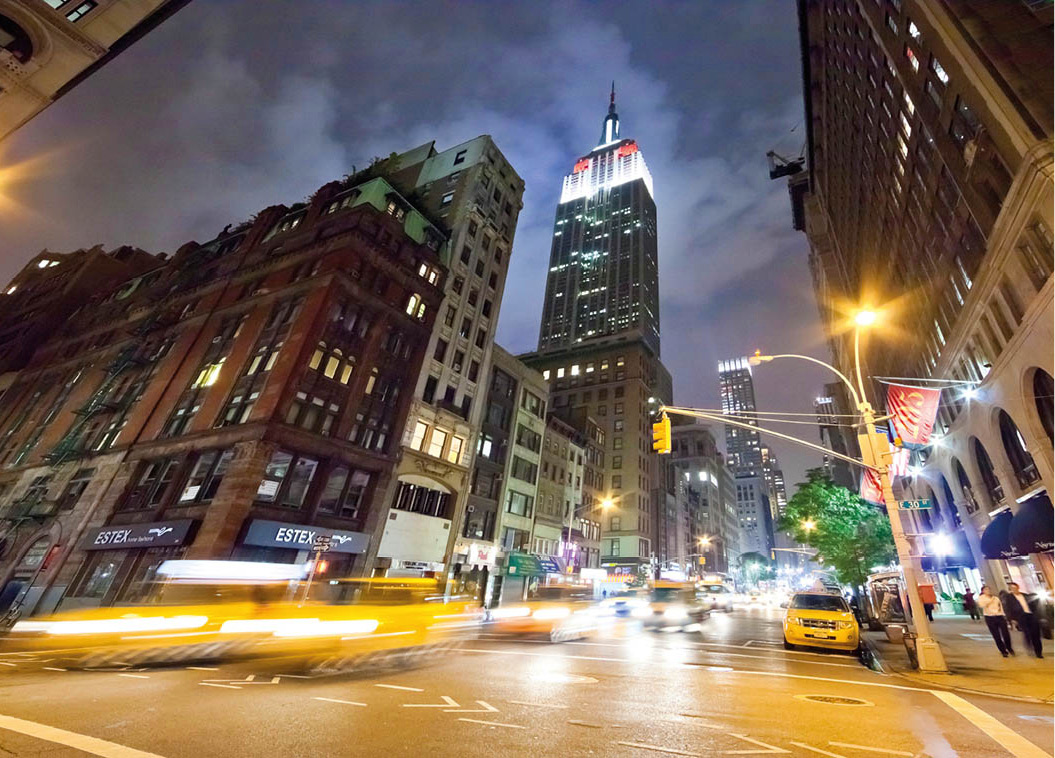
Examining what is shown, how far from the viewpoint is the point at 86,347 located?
1961 inches

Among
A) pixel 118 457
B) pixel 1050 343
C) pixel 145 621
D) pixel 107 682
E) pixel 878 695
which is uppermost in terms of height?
pixel 1050 343

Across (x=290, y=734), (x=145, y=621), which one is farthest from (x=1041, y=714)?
(x=145, y=621)

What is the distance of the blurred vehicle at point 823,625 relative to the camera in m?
15.8

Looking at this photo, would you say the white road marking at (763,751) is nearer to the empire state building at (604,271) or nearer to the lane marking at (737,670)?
the lane marking at (737,670)

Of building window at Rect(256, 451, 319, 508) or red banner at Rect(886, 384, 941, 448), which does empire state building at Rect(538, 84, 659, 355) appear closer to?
building window at Rect(256, 451, 319, 508)

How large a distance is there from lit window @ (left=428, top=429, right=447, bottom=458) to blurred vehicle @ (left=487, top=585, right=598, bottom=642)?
61.0 ft

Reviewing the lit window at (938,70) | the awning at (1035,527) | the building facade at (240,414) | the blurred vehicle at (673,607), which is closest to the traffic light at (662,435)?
the blurred vehicle at (673,607)

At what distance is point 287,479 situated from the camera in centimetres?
2941

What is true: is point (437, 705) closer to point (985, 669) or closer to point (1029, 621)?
point (985, 669)

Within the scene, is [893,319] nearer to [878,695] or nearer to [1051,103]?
[1051,103]

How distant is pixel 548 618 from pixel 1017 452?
25.5 m

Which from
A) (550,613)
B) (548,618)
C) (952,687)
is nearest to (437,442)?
(550,613)

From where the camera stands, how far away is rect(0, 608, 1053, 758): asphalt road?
19.3 feet

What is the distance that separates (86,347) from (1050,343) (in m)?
73.5
